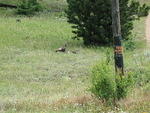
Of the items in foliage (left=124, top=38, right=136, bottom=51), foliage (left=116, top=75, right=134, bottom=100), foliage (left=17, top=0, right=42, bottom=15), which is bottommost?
foliage (left=17, top=0, right=42, bottom=15)

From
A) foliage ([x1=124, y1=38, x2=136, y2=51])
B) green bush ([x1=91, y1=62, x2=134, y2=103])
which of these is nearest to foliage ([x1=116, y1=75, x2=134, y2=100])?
green bush ([x1=91, y1=62, x2=134, y2=103])

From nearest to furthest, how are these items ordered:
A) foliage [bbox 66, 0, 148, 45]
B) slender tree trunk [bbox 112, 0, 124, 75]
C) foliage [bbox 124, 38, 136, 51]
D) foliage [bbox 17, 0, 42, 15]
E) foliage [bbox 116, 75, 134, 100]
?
1. foliage [bbox 116, 75, 134, 100]
2. slender tree trunk [bbox 112, 0, 124, 75]
3. foliage [bbox 124, 38, 136, 51]
4. foliage [bbox 66, 0, 148, 45]
5. foliage [bbox 17, 0, 42, 15]

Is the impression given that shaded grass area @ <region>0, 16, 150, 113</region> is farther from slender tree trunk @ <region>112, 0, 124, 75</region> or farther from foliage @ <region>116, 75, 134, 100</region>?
slender tree trunk @ <region>112, 0, 124, 75</region>

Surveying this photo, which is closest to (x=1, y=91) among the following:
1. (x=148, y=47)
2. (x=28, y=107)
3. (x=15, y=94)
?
(x=15, y=94)

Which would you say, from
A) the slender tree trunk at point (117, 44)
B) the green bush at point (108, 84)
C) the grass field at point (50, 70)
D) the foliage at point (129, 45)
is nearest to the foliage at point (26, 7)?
the grass field at point (50, 70)

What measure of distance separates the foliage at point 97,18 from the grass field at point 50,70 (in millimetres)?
685

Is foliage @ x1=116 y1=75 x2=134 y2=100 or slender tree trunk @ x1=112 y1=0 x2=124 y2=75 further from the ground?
slender tree trunk @ x1=112 y1=0 x2=124 y2=75

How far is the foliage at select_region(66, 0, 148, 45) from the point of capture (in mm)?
21609

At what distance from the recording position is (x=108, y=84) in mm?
9719

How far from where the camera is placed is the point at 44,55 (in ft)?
61.1

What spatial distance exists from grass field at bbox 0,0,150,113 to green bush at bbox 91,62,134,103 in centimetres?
17

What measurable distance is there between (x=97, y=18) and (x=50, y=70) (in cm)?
655

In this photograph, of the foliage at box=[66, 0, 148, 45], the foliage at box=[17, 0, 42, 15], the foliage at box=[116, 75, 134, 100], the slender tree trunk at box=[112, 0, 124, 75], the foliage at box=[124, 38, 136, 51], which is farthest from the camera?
the foliage at box=[17, 0, 42, 15]

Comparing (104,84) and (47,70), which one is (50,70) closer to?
(47,70)
